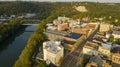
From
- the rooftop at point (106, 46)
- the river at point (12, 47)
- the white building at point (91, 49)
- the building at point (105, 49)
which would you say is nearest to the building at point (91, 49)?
the white building at point (91, 49)

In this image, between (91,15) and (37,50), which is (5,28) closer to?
(37,50)

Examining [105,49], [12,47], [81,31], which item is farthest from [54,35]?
[105,49]

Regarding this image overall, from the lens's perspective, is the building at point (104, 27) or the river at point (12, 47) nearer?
the river at point (12, 47)

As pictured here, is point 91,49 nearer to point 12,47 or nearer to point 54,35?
point 54,35

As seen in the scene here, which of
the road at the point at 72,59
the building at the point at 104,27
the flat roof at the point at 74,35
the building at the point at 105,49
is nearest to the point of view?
the road at the point at 72,59

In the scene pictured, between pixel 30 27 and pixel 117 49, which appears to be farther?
pixel 30 27

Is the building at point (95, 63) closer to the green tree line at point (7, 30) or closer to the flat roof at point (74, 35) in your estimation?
the flat roof at point (74, 35)

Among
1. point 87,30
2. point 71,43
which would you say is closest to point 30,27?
point 87,30

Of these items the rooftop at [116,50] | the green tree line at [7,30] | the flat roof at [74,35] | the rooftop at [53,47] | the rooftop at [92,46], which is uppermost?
the rooftop at [53,47]
